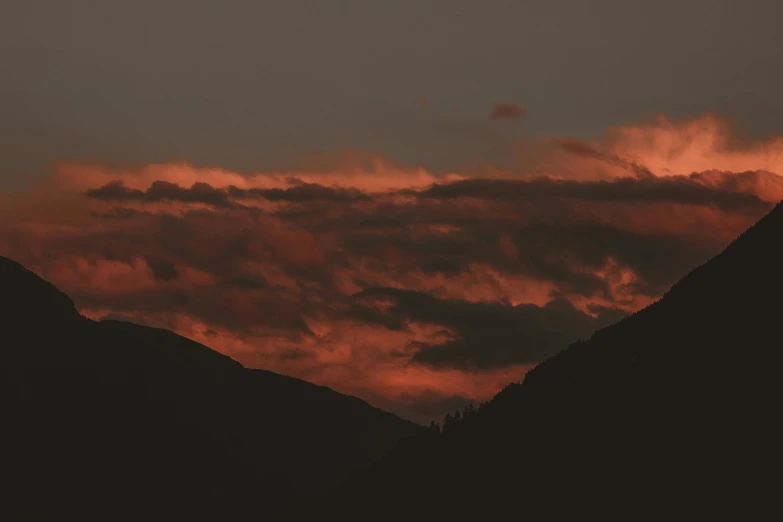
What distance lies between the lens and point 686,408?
173 m

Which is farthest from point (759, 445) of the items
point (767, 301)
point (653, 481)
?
point (767, 301)

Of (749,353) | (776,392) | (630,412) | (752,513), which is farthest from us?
(630,412)

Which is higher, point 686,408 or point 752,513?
point 686,408

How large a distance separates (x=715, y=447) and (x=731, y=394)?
15202 mm

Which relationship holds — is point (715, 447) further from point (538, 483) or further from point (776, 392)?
point (538, 483)

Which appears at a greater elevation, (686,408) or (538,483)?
(686,408)

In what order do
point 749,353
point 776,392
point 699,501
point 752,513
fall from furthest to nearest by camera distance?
point 749,353, point 776,392, point 699,501, point 752,513

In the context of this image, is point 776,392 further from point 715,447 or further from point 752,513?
point 752,513

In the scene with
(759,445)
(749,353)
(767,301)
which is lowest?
(759,445)

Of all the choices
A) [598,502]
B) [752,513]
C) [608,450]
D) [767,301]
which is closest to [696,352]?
[767,301]

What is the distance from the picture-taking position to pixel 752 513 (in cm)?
12756

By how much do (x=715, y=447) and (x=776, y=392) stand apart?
504 inches

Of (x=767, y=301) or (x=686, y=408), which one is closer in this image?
(x=686, y=408)

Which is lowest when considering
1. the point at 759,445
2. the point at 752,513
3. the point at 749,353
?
the point at 752,513
